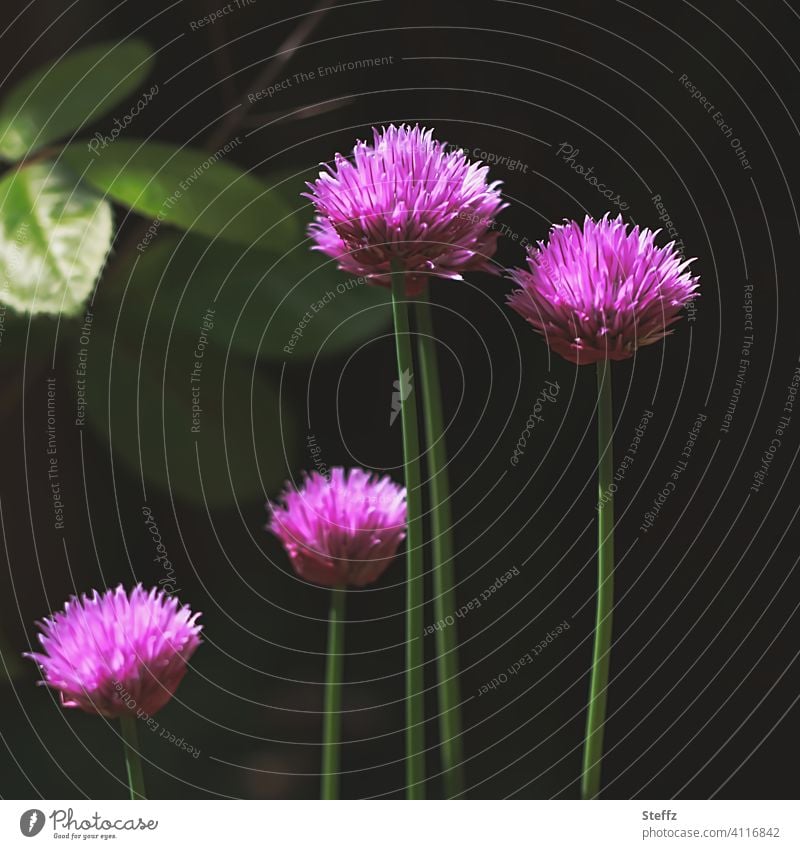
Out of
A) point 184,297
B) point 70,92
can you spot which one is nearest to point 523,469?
point 184,297

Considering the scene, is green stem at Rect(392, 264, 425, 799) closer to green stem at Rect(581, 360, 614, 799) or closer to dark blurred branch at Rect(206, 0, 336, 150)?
green stem at Rect(581, 360, 614, 799)

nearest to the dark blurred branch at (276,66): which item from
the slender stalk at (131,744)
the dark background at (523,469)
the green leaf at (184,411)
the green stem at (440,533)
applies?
the dark background at (523,469)

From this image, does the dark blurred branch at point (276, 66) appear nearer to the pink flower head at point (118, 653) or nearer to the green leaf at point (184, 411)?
the green leaf at point (184, 411)

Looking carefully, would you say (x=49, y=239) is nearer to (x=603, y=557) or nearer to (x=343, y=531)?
(x=343, y=531)
